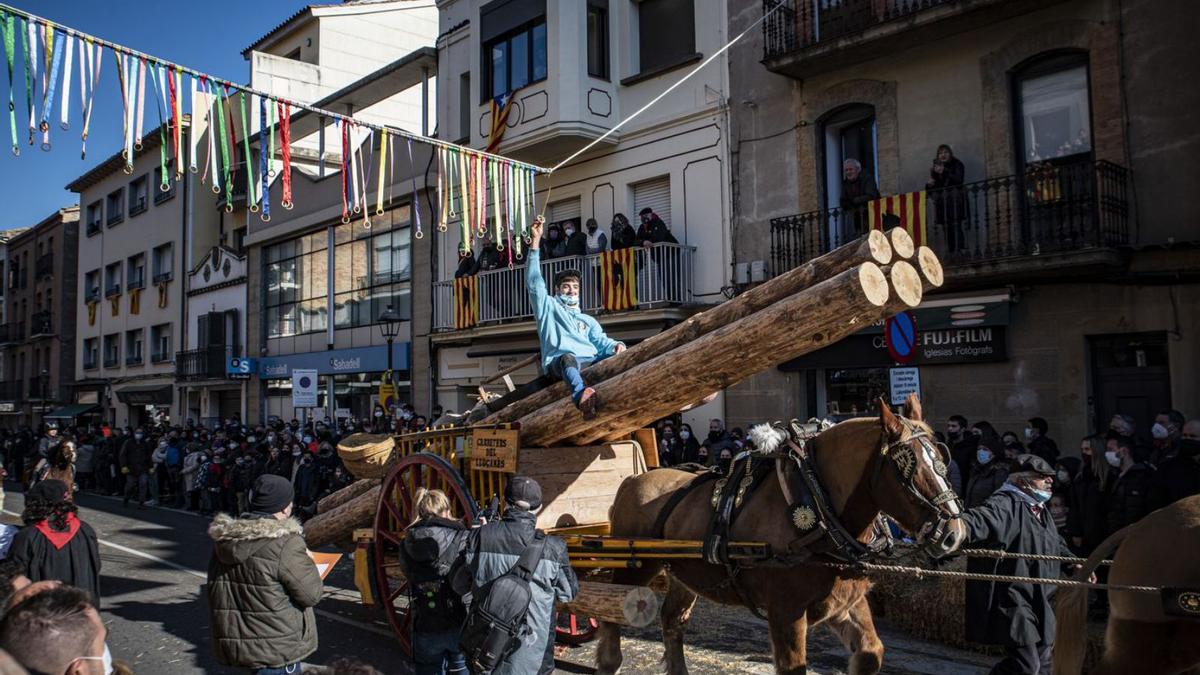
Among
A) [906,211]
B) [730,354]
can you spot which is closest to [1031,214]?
[906,211]

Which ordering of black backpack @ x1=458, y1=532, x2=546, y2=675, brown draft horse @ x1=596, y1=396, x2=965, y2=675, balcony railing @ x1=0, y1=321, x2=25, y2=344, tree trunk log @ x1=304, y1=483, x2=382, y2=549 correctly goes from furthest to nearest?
balcony railing @ x1=0, y1=321, x2=25, y2=344, tree trunk log @ x1=304, y1=483, x2=382, y2=549, brown draft horse @ x1=596, y1=396, x2=965, y2=675, black backpack @ x1=458, y1=532, x2=546, y2=675

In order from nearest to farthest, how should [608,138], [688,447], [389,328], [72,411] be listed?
[688,447], [608,138], [389,328], [72,411]

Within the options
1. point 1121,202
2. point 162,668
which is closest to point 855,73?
point 1121,202

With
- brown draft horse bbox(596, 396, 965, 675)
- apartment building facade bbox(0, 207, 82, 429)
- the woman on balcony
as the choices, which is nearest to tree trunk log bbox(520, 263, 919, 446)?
brown draft horse bbox(596, 396, 965, 675)

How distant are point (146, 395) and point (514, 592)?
33.2 metres

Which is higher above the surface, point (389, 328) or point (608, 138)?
point (608, 138)

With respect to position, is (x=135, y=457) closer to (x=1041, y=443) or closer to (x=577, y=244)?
(x=577, y=244)

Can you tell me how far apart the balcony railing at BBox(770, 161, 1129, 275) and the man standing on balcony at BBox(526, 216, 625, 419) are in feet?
23.0

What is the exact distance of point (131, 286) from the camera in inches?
1374

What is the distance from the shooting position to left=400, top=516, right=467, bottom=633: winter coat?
4.79m

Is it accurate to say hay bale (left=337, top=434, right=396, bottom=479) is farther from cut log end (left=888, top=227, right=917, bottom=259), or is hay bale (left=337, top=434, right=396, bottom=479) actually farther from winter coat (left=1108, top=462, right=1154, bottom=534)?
winter coat (left=1108, top=462, right=1154, bottom=534)

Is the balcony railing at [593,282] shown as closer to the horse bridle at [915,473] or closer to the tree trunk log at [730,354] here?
the tree trunk log at [730,354]

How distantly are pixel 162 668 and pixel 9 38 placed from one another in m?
4.93

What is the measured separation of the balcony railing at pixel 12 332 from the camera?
45575mm
